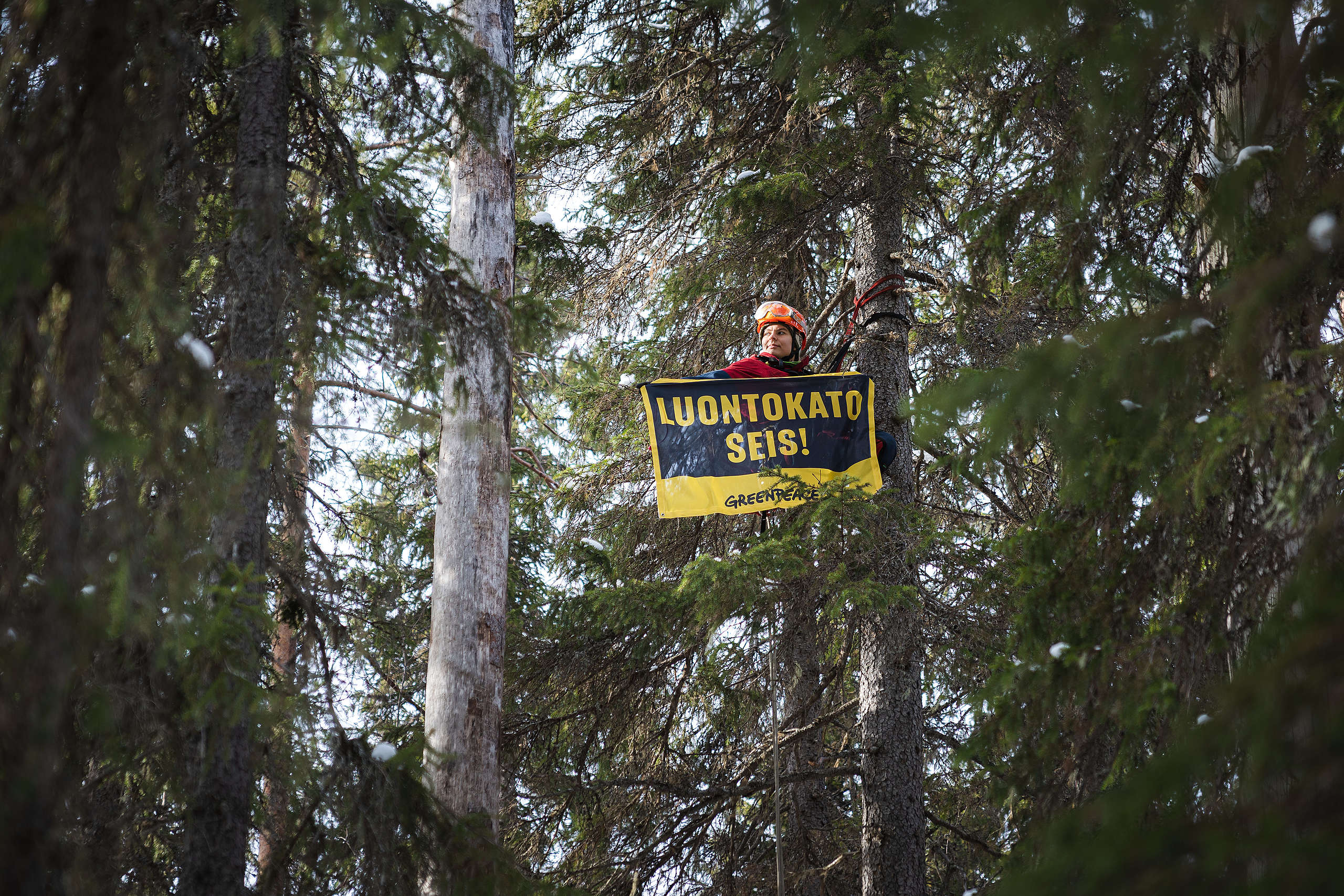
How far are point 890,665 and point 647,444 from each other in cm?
265

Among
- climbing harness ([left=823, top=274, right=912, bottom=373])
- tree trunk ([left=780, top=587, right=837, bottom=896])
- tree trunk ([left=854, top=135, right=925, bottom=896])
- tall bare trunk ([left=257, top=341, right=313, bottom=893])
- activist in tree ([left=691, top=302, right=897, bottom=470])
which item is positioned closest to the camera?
tall bare trunk ([left=257, top=341, right=313, bottom=893])

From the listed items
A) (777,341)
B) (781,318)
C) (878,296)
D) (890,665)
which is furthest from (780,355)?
(890,665)

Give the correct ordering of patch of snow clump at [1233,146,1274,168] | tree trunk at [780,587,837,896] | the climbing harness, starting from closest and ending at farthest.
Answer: patch of snow clump at [1233,146,1274,168] → tree trunk at [780,587,837,896] → the climbing harness

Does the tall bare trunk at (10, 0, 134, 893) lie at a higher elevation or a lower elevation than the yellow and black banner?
lower

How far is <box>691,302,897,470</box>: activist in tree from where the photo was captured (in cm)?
659

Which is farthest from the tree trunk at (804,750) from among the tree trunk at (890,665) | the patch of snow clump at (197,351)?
the patch of snow clump at (197,351)

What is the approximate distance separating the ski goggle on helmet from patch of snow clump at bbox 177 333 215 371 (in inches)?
160

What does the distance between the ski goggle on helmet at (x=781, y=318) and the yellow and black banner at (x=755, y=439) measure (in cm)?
57

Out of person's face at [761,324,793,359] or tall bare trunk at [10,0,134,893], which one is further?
person's face at [761,324,793,359]

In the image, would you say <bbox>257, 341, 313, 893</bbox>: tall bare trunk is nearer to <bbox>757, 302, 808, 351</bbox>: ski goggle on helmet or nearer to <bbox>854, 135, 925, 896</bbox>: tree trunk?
<bbox>757, 302, 808, 351</bbox>: ski goggle on helmet

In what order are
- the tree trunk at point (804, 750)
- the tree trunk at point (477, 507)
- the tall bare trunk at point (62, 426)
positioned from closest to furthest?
the tall bare trunk at point (62, 426)
the tree trunk at point (477, 507)
the tree trunk at point (804, 750)

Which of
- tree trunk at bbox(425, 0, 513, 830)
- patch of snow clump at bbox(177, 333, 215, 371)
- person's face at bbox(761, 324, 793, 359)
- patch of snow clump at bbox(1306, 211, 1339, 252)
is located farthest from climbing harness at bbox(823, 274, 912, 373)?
patch of snow clump at bbox(177, 333, 215, 371)

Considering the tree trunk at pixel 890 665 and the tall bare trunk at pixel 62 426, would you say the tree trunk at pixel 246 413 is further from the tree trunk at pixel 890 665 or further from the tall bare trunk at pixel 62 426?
the tree trunk at pixel 890 665

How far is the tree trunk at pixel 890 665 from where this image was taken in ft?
21.3
